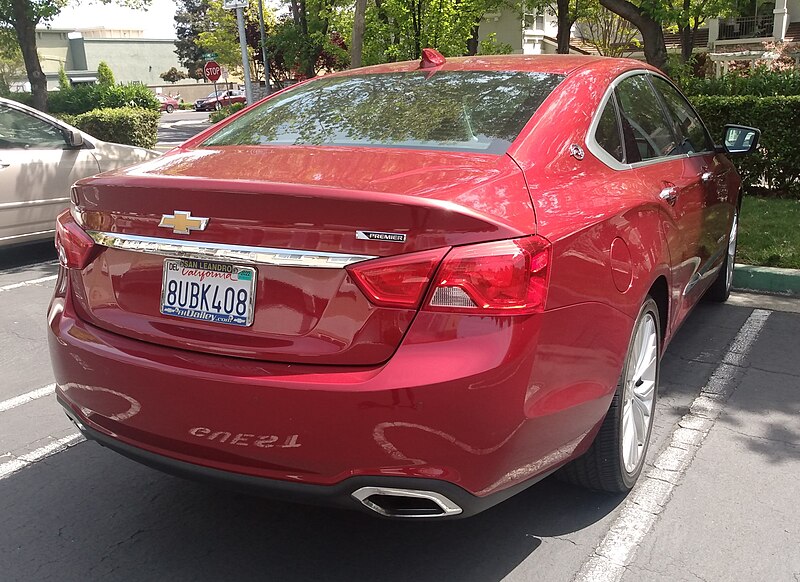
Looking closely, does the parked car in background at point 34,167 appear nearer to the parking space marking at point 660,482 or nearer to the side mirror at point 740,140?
the side mirror at point 740,140

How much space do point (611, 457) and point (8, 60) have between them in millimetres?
40976

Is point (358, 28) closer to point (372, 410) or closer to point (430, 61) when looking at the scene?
point (430, 61)

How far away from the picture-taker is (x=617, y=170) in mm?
3082

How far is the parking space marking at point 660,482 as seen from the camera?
275 cm

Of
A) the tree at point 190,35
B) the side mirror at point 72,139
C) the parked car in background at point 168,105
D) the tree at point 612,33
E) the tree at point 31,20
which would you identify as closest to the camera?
the side mirror at point 72,139

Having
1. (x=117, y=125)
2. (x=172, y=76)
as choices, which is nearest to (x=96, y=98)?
(x=117, y=125)

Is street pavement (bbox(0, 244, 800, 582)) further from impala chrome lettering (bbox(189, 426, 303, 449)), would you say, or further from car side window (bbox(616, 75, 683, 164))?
car side window (bbox(616, 75, 683, 164))

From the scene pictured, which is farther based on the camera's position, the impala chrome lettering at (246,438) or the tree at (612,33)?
the tree at (612,33)

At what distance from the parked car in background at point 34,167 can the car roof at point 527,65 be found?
4673 mm

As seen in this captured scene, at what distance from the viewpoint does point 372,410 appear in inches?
85.0

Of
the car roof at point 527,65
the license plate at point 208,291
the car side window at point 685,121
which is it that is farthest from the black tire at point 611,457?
the car side window at point 685,121

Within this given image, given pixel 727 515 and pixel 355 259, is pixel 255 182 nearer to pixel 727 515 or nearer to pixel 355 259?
Answer: pixel 355 259

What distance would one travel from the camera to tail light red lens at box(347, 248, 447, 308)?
2156mm

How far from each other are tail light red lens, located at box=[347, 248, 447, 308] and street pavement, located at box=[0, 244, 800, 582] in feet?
3.52
